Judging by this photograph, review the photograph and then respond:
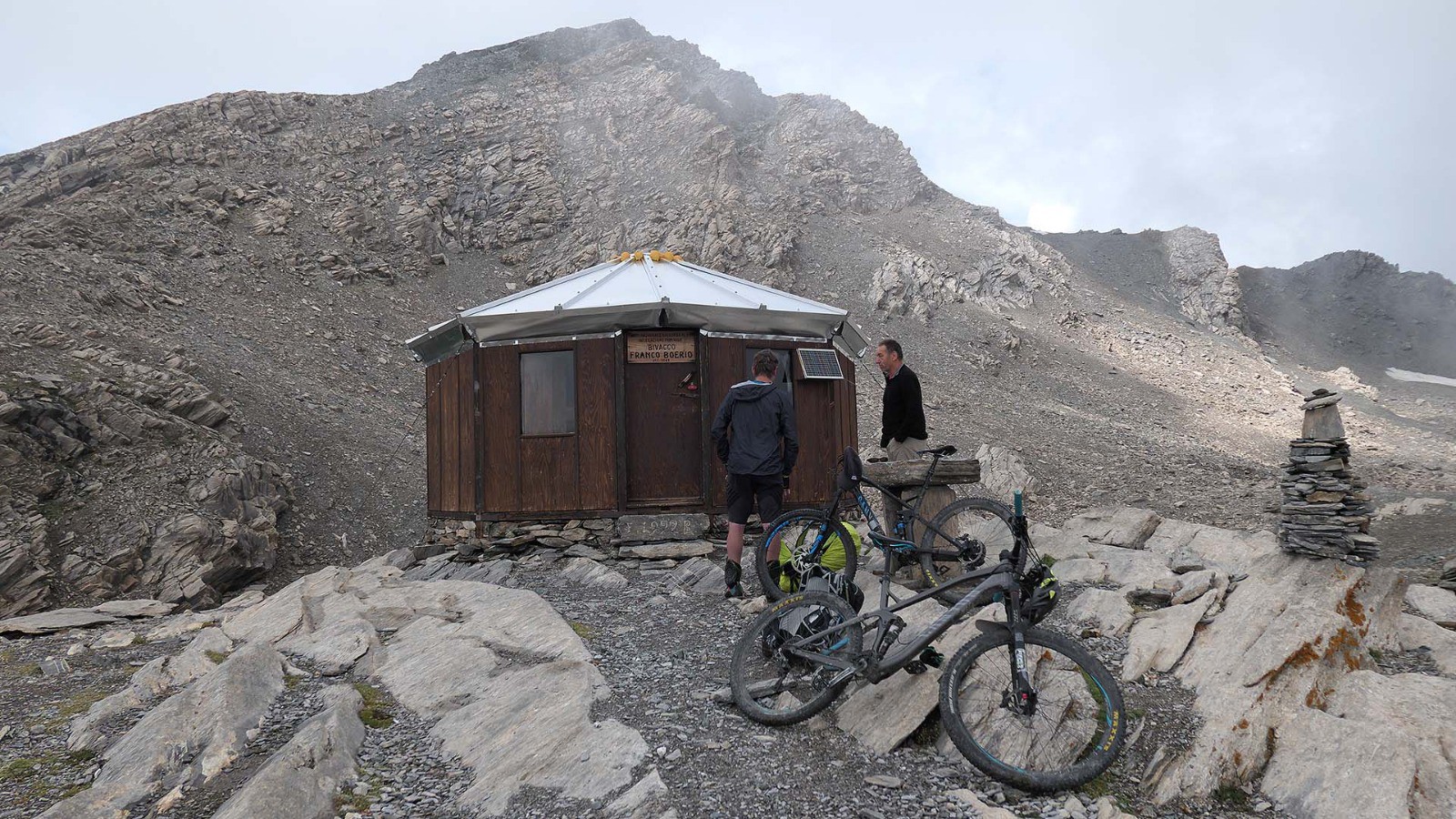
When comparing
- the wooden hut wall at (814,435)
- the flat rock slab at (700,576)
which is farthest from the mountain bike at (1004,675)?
the wooden hut wall at (814,435)

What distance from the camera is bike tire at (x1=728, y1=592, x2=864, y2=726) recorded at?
444cm

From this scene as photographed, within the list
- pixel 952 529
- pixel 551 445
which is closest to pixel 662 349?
pixel 551 445

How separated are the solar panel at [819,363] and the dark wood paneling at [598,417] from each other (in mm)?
2501

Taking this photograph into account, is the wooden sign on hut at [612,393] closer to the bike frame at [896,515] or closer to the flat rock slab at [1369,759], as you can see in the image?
the bike frame at [896,515]

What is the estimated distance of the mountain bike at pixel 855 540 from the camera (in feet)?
20.1

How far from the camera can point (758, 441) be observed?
6.73 meters

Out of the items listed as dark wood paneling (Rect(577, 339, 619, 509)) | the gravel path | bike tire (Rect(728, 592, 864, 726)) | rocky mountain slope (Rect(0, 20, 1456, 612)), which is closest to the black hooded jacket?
the gravel path

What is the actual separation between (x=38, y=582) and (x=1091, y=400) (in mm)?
33447

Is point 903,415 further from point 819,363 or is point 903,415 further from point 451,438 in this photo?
point 451,438

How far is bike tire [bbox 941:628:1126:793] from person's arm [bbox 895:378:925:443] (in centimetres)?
354

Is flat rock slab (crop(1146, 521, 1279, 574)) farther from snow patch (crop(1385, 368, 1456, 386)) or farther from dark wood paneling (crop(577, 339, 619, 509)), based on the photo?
snow patch (crop(1385, 368, 1456, 386))

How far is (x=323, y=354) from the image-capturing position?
28688 millimetres

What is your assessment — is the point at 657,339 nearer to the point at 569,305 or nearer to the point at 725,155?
the point at 569,305

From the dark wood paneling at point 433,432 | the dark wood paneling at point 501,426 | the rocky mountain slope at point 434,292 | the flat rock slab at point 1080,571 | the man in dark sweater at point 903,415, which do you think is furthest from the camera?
the rocky mountain slope at point 434,292
